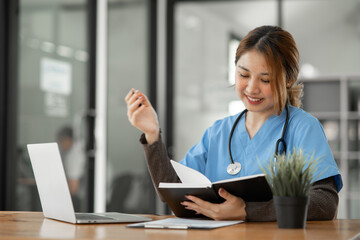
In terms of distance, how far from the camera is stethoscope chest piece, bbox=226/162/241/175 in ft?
6.48

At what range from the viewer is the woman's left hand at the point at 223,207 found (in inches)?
63.9

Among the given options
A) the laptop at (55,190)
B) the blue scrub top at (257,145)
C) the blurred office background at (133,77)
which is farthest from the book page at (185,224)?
the blurred office background at (133,77)

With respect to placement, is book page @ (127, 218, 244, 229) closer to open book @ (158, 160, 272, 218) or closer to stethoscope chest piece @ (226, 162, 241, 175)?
open book @ (158, 160, 272, 218)

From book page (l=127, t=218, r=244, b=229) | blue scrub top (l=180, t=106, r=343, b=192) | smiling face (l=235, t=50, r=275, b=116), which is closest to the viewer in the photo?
book page (l=127, t=218, r=244, b=229)

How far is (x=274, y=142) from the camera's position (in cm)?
195

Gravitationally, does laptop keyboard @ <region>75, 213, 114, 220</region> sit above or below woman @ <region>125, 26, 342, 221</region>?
below

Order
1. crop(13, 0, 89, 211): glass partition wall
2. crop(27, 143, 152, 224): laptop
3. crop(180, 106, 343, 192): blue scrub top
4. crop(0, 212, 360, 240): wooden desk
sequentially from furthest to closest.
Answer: crop(13, 0, 89, 211): glass partition wall < crop(180, 106, 343, 192): blue scrub top < crop(27, 143, 152, 224): laptop < crop(0, 212, 360, 240): wooden desk

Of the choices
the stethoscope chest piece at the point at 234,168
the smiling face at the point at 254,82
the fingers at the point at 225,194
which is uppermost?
the smiling face at the point at 254,82

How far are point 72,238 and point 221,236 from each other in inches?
13.3

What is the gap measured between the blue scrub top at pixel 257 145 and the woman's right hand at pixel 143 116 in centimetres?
24

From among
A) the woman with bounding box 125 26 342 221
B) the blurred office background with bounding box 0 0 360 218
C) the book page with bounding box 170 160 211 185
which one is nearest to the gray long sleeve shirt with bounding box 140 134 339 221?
the woman with bounding box 125 26 342 221

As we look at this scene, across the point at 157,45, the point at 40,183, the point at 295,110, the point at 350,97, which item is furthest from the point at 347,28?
the point at 40,183

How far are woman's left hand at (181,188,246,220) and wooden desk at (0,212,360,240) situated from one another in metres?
0.06

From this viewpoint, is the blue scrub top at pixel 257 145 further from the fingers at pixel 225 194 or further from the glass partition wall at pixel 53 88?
the glass partition wall at pixel 53 88
